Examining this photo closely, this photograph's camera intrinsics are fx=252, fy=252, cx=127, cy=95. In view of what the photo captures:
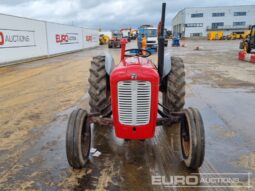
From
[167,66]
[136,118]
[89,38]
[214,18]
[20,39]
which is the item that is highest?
[214,18]

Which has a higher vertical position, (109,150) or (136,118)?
(136,118)

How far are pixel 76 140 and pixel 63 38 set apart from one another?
73.8ft

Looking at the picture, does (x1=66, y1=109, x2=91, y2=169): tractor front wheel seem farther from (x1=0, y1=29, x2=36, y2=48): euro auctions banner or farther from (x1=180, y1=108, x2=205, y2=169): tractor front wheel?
(x1=0, y1=29, x2=36, y2=48): euro auctions banner

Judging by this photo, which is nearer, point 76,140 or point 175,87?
point 76,140

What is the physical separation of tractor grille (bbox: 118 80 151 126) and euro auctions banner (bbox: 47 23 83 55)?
62.5 ft

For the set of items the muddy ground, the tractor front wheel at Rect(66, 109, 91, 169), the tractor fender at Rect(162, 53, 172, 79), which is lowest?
the muddy ground

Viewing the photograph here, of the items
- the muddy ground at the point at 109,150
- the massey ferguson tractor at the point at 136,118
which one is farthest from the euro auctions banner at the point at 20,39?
the massey ferguson tractor at the point at 136,118

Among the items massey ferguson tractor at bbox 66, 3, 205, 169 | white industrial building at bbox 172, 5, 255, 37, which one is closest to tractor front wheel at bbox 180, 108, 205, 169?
massey ferguson tractor at bbox 66, 3, 205, 169

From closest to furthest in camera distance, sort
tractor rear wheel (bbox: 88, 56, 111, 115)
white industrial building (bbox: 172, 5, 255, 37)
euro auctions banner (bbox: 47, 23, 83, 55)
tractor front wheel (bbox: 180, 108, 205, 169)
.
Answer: tractor front wheel (bbox: 180, 108, 205, 169), tractor rear wheel (bbox: 88, 56, 111, 115), euro auctions banner (bbox: 47, 23, 83, 55), white industrial building (bbox: 172, 5, 255, 37)

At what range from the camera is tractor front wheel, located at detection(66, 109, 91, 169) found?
3.02m

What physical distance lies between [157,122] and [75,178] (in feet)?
4.13

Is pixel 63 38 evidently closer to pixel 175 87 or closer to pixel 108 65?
pixel 108 65

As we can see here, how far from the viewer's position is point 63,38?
24.0 meters

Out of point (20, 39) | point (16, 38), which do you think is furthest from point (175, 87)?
point (20, 39)
